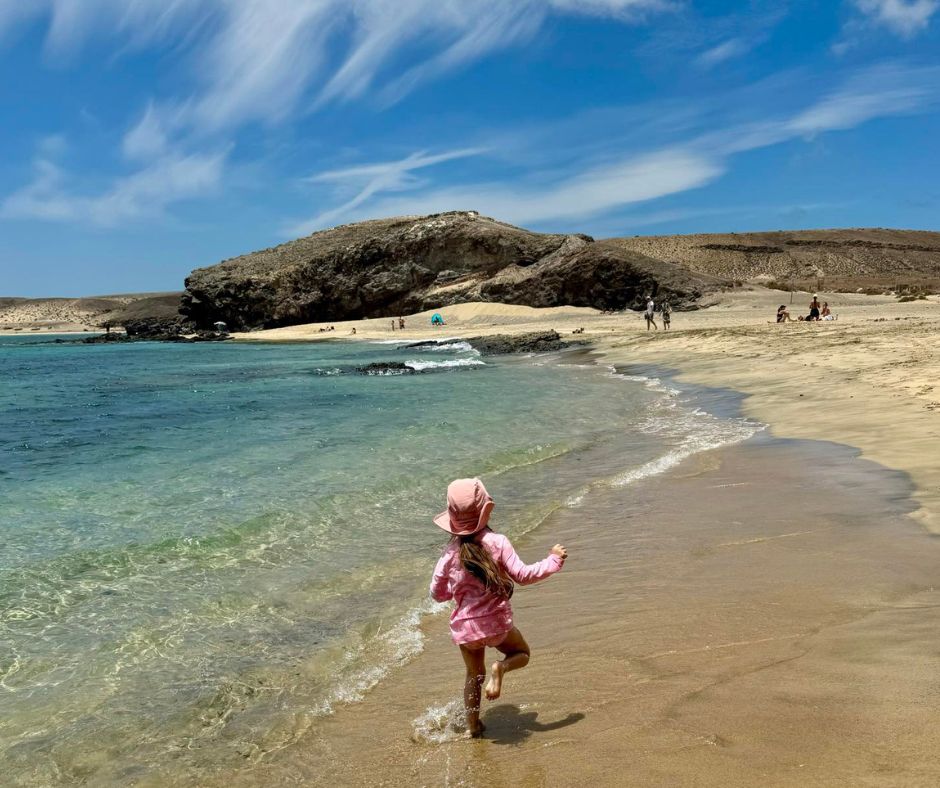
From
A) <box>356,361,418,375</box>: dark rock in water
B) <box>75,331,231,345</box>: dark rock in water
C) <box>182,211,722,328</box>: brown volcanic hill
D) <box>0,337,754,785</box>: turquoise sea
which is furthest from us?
<box>75,331,231,345</box>: dark rock in water

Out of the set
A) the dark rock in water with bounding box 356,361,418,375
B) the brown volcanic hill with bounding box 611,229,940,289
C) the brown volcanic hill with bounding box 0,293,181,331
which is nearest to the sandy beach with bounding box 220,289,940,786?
the dark rock in water with bounding box 356,361,418,375

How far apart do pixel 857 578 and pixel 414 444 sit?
25.0 ft

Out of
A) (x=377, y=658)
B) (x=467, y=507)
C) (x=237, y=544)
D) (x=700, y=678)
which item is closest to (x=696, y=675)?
(x=700, y=678)

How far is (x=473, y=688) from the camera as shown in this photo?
11.9 ft

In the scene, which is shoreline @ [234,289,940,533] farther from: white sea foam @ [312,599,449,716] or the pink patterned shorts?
white sea foam @ [312,599,449,716]

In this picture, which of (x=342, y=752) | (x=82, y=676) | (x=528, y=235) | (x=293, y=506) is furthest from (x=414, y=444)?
(x=528, y=235)

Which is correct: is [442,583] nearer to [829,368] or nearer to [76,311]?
[829,368]

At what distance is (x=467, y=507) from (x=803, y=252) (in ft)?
348

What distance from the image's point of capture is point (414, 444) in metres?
11.5

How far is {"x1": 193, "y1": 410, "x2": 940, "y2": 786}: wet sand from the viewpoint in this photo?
2926 millimetres

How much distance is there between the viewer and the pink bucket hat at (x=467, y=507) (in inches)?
140

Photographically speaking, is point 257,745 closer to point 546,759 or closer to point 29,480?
point 546,759

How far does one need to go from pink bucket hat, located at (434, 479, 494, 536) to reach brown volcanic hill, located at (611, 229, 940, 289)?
3530 inches

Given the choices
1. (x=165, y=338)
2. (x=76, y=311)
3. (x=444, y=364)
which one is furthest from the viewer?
(x=76, y=311)
